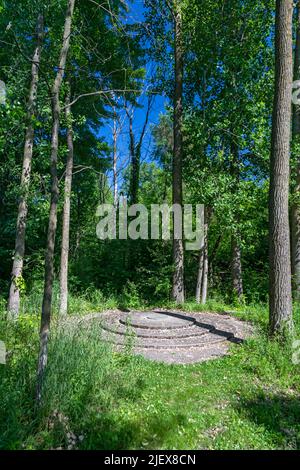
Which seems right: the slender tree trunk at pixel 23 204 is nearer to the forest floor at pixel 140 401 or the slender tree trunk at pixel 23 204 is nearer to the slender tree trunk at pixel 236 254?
the forest floor at pixel 140 401

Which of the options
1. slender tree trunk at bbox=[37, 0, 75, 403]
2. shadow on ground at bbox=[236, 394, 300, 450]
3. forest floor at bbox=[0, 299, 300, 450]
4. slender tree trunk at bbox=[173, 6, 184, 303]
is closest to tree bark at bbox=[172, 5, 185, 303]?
slender tree trunk at bbox=[173, 6, 184, 303]

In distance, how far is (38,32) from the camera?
21.2ft

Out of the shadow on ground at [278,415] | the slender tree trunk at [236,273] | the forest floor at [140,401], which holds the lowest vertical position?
the shadow on ground at [278,415]

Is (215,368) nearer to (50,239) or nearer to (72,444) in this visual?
(72,444)

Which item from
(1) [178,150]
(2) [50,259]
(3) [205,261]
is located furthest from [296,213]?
(2) [50,259]

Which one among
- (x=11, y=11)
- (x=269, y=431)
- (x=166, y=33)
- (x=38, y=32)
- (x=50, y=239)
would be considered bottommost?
(x=269, y=431)

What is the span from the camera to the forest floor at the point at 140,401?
2.73m

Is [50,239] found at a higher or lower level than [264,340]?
higher

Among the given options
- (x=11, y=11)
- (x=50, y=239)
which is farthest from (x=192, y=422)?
(x=11, y=11)

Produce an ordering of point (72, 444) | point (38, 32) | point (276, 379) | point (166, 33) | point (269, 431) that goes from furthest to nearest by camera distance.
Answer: point (166, 33) < point (38, 32) < point (276, 379) < point (269, 431) < point (72, 444)

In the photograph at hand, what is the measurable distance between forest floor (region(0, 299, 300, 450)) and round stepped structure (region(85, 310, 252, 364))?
0.49 metres

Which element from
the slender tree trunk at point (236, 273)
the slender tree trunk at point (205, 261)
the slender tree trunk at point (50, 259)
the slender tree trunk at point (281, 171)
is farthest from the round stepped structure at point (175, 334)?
the slender tree trunk at point (236, 273)

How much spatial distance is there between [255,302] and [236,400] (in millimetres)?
6055

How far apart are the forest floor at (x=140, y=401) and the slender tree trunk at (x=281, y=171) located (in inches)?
39.3
